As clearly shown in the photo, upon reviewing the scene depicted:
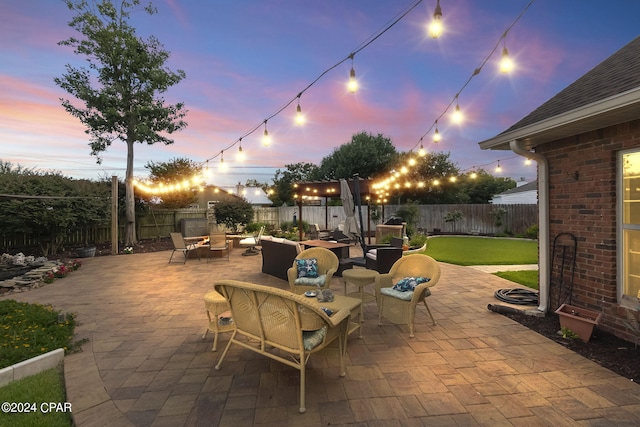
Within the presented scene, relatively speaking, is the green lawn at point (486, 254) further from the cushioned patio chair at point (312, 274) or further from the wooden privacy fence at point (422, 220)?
the cushioned patio chair at point (312, 274)

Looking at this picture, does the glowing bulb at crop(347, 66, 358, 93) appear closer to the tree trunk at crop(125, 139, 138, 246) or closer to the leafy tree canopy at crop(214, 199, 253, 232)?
the leafy tree canopy at crop(214, 199, 253, 232)

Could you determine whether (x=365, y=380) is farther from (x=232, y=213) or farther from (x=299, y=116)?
(x=232, y=213)

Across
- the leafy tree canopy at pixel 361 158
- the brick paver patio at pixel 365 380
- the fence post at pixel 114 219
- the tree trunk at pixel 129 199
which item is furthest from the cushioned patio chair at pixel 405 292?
the leafy tree canopy at pixel 361 158

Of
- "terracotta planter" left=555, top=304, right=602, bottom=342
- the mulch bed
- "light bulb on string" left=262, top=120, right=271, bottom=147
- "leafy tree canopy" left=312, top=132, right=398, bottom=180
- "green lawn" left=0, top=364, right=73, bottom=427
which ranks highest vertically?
"leafy tree canopy" left=312, top=132, right=398, bottom=180

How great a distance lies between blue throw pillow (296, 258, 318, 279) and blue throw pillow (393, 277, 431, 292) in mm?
1425

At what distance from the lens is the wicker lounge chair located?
239 centimetres

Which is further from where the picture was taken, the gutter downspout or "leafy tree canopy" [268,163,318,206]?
"leafy tree canopy" [268,163,318,206]

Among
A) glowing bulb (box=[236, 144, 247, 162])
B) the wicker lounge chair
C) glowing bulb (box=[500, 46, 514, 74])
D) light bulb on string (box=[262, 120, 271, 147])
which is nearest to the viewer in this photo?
the wicker lounge chair

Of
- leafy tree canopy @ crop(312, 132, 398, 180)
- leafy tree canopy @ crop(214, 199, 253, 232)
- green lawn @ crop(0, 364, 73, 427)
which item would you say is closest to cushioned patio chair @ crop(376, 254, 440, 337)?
green lawn @ crop(0, 364, 73, 427)

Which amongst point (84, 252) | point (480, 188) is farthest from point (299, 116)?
point (480, 188)

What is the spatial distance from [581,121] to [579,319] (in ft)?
7.09

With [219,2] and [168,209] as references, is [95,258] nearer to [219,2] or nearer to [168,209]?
[168,209]

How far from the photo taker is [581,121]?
3225 mm

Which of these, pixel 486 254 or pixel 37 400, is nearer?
pixel 37 400
